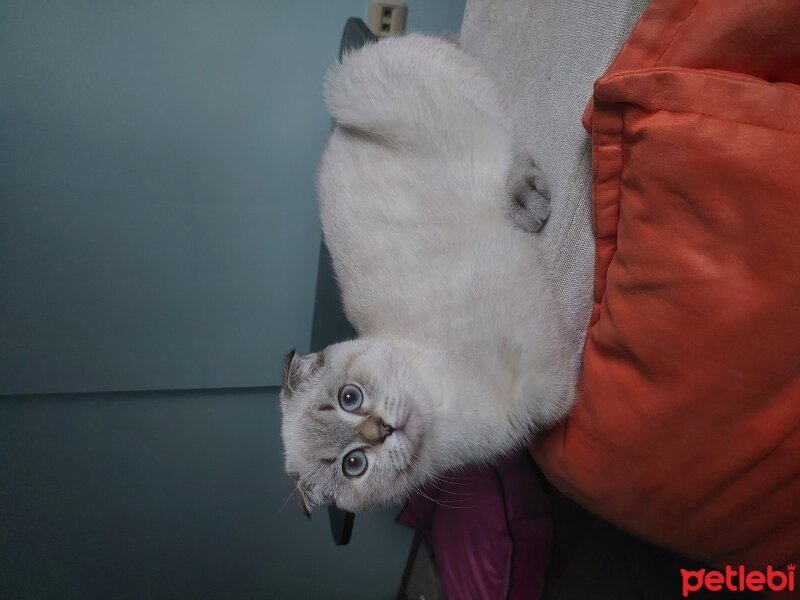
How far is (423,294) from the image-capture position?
1.14 metres

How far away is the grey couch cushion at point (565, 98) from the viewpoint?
0.94 m

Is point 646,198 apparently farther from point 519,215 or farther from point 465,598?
point 465,598

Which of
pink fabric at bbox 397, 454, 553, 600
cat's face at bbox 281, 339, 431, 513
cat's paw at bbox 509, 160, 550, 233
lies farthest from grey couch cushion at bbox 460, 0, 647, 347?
pink fabric at bbox 397, 454, 553, 600

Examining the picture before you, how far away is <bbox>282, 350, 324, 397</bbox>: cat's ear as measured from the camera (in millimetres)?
1205

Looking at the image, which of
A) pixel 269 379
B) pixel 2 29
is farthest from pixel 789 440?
pixel 2 29

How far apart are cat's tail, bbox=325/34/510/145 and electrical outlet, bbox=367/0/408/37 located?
54cm

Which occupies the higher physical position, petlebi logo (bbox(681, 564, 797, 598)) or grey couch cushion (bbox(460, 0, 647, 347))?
grey couch cushion (bbox(460, 0, 647, 347))

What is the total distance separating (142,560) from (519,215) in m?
2.12

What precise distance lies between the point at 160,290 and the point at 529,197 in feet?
4.64

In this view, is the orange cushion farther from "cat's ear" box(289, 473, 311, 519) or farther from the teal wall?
the teal wall

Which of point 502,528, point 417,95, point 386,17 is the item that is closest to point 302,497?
point 502,528

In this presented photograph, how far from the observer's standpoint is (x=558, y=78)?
1.05m

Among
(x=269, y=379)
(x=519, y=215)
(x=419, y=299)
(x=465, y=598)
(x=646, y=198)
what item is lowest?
(x=465, y=598)

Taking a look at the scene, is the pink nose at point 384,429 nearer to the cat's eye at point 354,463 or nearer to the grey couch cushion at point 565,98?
the cat's eye at point 354,463
